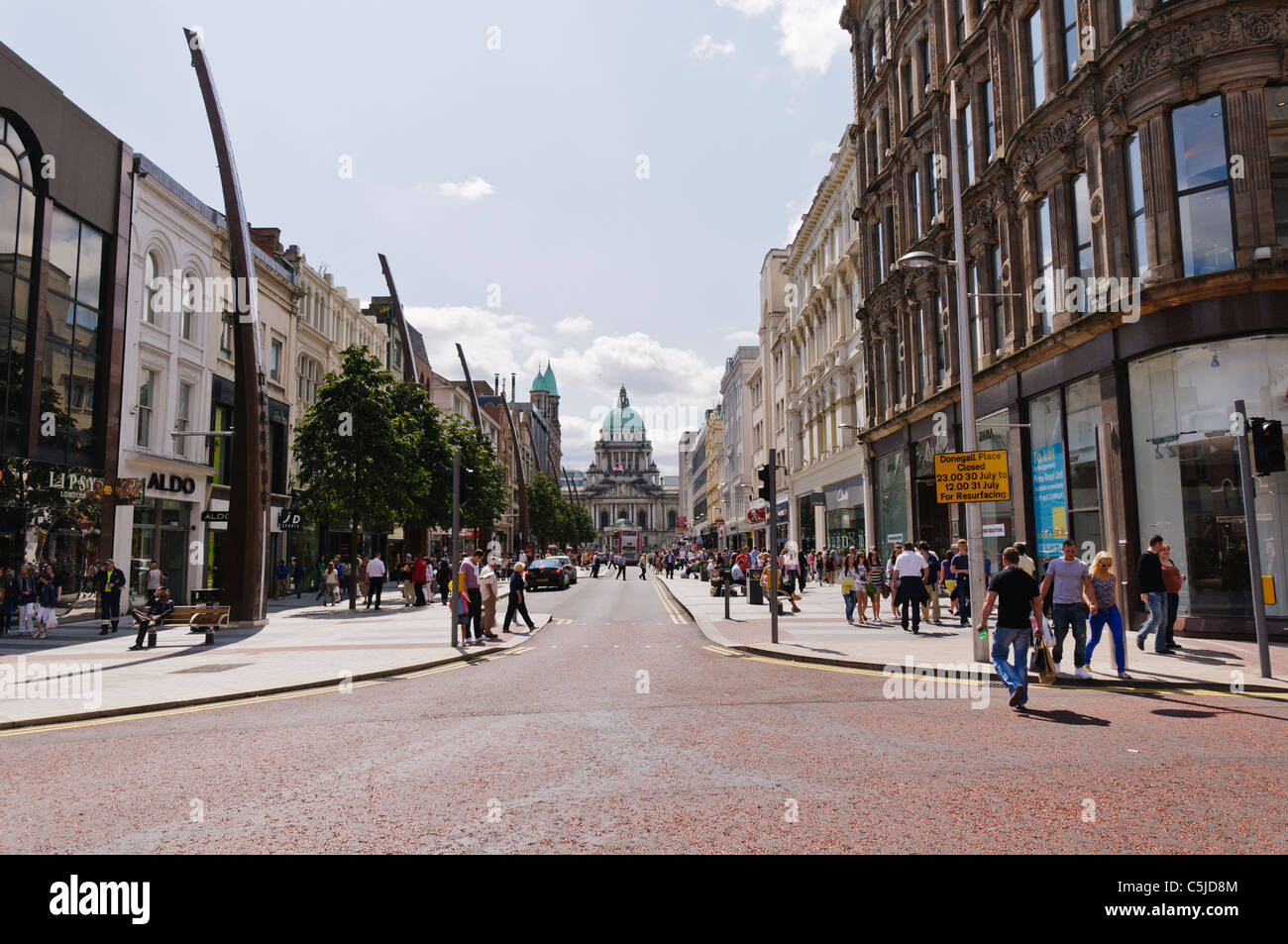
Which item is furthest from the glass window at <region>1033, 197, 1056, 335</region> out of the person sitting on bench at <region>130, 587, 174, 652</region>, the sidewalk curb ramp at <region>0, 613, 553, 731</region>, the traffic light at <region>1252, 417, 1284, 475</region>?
the person sitting on bench at <region>130, 587, 174, 652</region>

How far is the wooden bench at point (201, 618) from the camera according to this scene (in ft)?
58.7

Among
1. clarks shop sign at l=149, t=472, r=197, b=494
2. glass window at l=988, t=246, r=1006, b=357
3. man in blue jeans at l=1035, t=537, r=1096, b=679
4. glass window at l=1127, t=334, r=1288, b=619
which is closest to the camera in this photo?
man in blue jeans at l=1035, t=537, r=1096, b=679

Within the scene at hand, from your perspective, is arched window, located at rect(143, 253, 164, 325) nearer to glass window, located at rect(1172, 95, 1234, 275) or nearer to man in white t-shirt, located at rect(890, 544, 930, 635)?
man in white t-shirt, located at rect(890, 544, 930, 635)

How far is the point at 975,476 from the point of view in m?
13.4

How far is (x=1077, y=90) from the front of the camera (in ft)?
59.0

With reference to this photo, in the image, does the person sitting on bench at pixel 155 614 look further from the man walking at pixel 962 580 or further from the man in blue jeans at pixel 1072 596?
the man walking at pixel 962 580

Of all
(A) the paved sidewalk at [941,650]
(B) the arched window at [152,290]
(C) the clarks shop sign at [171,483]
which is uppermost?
(B) the arched window at [152,290]

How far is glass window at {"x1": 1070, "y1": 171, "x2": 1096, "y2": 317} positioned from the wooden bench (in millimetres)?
19808

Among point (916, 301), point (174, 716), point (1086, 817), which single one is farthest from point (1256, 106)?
point (174, 716)

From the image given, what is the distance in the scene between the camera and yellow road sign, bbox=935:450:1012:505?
13344 mm

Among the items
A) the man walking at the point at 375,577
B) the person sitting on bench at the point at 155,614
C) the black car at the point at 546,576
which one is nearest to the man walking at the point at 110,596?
the person sitting on bench at the point at 155,614

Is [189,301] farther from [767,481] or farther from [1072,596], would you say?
[1072,596]

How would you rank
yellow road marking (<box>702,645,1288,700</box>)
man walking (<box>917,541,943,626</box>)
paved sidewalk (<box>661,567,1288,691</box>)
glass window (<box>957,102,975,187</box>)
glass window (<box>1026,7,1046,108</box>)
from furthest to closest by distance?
glass window (<box>957,102,975,187</box>)
glass window (<box>1026,7,1046,108</box>)
man walking (<box>917,541,943,626</box>)
paved sidewalk (<box>661,567,1288,691</box>)
yellow road marking (<box>702,645,1288,700</box>)

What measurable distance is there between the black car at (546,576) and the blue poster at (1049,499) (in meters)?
26.6
